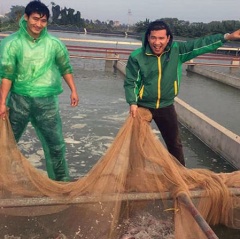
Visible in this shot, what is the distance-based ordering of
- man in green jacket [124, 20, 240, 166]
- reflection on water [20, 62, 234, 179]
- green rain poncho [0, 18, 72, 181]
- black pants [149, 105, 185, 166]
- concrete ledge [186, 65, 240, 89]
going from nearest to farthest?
green rain poncho [0, 18, 72, 181] → man in green jacket [124, 20, 240, 166] → black pants [149, 105, 185, 166] → reflection on water [20, 62, 234, 179] → concrete ledge [186, 65, 240, 89]

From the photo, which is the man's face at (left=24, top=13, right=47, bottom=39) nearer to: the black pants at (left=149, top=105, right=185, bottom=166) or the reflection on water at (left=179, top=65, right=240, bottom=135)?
the black pants at (left=149, top=105, right=185, bottom=166)

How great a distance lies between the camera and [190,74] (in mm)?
18547

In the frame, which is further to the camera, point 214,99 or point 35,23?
point 214,99

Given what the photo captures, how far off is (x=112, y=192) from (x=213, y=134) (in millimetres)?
4110

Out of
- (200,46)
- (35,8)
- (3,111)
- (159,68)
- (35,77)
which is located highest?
(35,8)

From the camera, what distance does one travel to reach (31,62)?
3129 millimetres

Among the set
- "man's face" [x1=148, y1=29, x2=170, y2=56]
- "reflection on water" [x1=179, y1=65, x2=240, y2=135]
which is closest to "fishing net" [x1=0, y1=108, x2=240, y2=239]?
"man's face" [x1=148, y1=29, x2=170, y2=56]

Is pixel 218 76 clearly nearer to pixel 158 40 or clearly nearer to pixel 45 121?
pixel 158 40

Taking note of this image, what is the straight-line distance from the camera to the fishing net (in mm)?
2967

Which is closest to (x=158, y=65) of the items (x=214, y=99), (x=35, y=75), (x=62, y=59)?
(x=62, y=59)

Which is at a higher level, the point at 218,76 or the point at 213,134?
the point at 218,76

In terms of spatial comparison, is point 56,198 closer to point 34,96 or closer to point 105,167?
point 105,167

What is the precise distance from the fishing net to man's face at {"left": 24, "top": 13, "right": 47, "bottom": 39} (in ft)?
2.87

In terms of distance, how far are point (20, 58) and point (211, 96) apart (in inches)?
414
